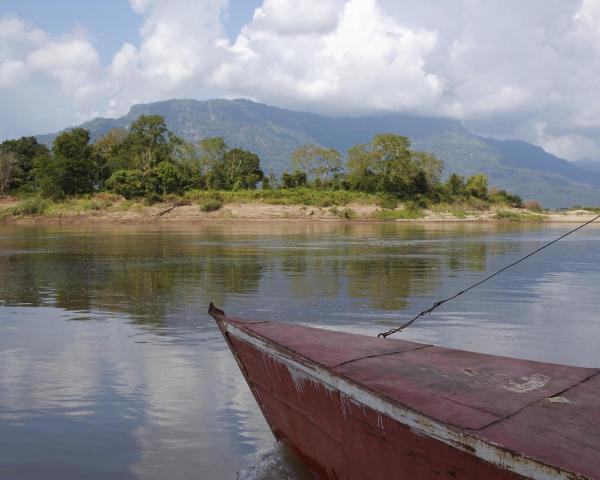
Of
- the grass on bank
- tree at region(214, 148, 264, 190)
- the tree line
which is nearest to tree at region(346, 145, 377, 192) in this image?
the tree line

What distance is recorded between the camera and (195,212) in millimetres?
72312

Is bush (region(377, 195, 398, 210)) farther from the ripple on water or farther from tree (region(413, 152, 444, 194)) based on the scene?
the ripple on water

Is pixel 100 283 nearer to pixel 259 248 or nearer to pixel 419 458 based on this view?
pixel 259 248

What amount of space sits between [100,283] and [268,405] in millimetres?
13943

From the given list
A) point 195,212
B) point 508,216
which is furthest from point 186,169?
point 508,216

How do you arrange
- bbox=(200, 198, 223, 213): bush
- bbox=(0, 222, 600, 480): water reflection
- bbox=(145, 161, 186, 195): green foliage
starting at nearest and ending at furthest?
bbox=(0, 222, 600, 480): water reflection < bbox=(200, 198, 223, 213): bush < bbox=(145, 161, 186, 195): green foliage

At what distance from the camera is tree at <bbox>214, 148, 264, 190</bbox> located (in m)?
89.2

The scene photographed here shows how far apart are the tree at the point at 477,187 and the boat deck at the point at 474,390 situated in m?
88.3

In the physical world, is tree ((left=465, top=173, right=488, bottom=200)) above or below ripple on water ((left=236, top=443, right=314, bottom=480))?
above

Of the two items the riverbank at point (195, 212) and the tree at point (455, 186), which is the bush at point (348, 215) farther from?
the tree at point (455, 186)

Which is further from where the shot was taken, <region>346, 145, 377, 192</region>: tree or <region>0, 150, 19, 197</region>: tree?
<region>346, 145, 377, 192</region>: tree

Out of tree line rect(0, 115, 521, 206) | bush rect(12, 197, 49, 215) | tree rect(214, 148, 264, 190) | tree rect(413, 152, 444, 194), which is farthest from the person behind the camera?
tree rect(214, 148, 264, 190)

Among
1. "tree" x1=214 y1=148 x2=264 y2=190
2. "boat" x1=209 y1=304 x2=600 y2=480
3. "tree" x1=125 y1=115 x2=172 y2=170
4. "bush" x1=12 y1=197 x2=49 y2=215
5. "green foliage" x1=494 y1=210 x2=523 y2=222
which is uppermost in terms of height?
"tree" x1=125 y1=115 x2=172 y2=170

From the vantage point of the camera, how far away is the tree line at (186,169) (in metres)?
76.0
